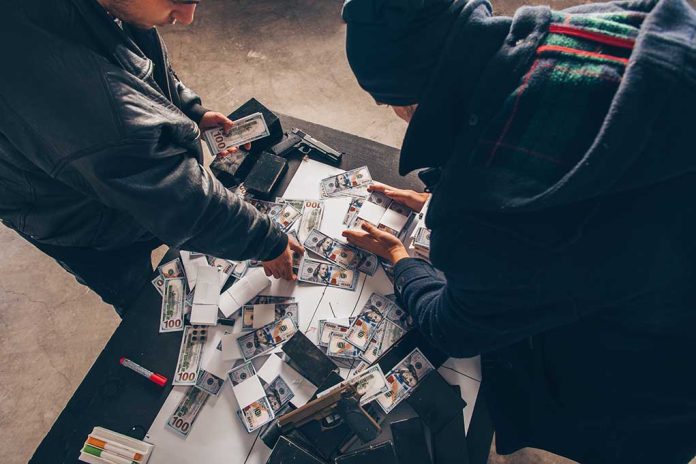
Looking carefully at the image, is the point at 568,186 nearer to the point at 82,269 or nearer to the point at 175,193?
the point at 175,193

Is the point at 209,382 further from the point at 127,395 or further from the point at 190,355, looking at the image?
the point at 127,395

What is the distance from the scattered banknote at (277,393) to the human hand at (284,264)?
1.27ft

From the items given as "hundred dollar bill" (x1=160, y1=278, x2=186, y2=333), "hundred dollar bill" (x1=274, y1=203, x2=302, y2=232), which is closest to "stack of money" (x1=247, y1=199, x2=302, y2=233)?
"hundred dollar bill" (x1=274, y1=203, x2=302, y2=232)

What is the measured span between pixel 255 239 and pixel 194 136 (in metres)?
0.40

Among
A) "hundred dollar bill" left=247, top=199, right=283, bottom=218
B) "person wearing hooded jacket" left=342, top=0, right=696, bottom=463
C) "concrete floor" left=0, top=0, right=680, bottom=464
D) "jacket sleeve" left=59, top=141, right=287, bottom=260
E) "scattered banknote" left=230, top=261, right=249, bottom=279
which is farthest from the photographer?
"concrete floor" left=0, top=0, right=680, bottom=464

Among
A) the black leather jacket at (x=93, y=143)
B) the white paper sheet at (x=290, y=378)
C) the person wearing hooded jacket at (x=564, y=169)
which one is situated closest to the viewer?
the person wearing hooded jacket at (x=564, y=169)

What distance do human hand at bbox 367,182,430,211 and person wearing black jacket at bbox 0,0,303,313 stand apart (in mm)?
485

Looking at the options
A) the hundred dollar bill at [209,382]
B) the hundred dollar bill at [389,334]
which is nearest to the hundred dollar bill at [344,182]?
the hundred dollar bill at [389,334]

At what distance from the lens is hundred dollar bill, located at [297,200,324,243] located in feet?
6.15

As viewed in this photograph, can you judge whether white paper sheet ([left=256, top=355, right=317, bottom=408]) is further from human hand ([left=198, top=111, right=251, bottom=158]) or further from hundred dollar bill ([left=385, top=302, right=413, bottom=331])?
human hand ([left=198, top=111, right=251, bottom=158])

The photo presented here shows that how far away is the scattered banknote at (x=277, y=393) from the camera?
156cm

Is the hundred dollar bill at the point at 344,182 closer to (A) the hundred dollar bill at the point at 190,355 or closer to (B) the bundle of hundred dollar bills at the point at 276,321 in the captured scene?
(B) the bundle of hundred dollar bills at the point at 276,321

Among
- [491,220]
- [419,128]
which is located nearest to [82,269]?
[419,128]

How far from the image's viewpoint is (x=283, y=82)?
3.71 meters
